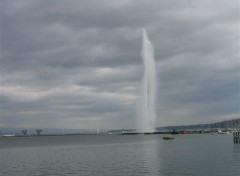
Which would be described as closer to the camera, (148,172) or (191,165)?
(148,172)

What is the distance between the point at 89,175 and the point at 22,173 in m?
13.9

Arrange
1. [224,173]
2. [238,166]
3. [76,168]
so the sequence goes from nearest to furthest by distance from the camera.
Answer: [224,173], [238,166], [76,168]

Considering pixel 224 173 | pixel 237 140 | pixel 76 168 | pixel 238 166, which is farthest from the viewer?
pixel 237 140

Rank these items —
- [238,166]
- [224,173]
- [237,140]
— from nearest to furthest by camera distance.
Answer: [224,173]
[238,166]
[237,140]

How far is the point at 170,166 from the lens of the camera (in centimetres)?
6706

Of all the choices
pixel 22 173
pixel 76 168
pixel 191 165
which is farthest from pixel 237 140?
pixel 22 173

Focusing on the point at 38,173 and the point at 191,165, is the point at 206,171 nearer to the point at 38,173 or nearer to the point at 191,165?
the point at 191,165

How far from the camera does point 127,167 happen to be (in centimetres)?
6800

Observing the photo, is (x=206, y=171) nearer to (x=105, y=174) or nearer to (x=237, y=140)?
(x=105, y=174)

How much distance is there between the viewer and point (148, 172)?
6016cm

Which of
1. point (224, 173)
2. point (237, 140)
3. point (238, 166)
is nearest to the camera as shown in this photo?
point (224, 173)

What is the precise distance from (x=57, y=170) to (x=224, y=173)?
2870 centimetres

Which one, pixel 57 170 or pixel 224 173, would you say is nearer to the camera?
pixel 224 173

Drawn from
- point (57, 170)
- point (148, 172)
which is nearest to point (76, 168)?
point (57, 170)
